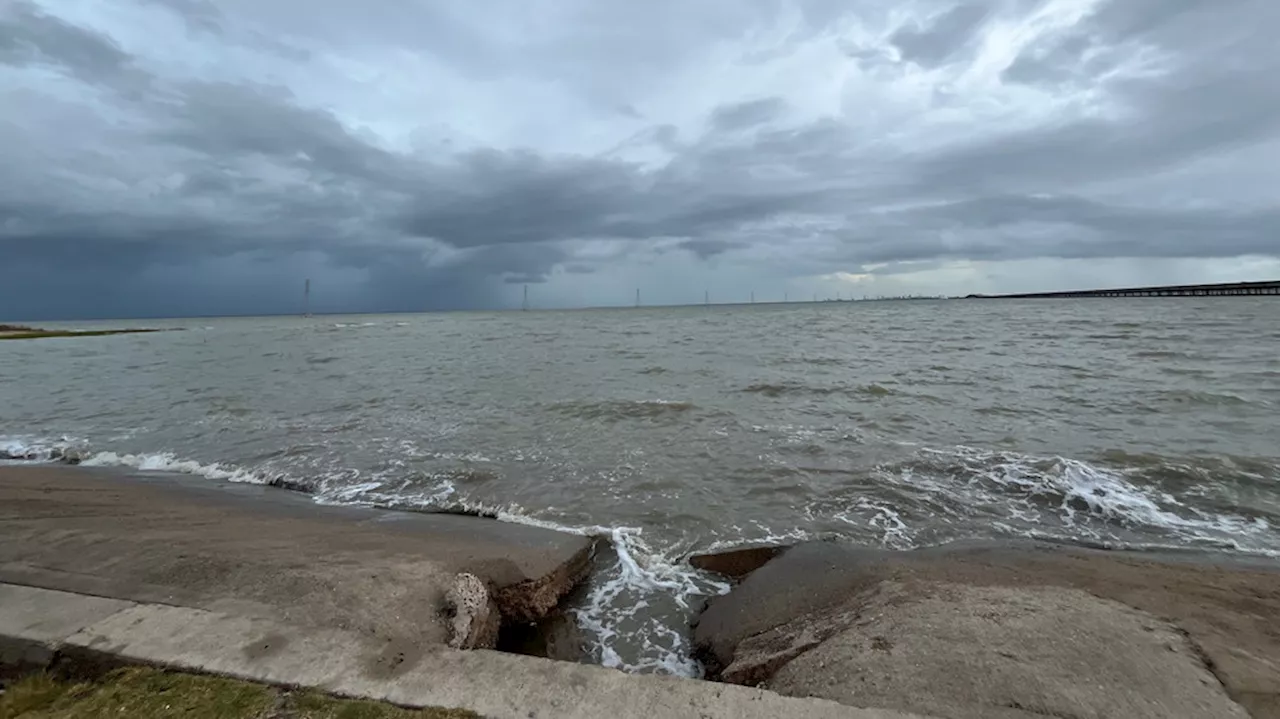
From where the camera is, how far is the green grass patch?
293 centimetres

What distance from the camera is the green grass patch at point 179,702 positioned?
2.93 meters

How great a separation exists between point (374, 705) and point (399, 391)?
58.4 ft

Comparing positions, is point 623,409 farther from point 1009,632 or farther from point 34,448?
Result: point 34,448

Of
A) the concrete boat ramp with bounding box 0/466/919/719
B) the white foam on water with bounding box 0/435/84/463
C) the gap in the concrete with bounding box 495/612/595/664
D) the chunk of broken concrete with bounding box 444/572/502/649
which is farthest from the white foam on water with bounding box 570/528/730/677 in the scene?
the white foam on water with bounding box 0/435/84/463

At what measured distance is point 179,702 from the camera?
3020 mm

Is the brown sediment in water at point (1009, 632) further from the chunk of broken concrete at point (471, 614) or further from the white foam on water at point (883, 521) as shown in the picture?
the chunk of broken concrete at point (471, 614)

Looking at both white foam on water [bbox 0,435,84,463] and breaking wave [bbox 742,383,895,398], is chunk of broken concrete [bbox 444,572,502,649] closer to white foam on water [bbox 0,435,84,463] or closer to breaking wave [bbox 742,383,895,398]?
white foam on water [bbox 0,435,84,463]

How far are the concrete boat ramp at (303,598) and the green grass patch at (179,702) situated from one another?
0.12m

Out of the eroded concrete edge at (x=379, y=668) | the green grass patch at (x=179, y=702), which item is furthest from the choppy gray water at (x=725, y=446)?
the green grass patch at (x=179, y=702)

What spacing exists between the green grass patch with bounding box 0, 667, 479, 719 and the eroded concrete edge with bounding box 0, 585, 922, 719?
4.2 inches

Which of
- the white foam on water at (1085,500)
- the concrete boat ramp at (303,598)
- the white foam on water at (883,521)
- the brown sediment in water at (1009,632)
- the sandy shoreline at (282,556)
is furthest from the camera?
the white foam on water at (1085,500)

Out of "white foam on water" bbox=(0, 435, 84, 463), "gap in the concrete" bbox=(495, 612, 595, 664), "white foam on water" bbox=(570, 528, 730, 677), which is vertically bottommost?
"white foam on water" bbox=(570, 528, 730, 677)

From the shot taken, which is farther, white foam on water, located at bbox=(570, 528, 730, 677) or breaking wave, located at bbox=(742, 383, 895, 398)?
breaking wave, located at bbox=(742, 383, 895, 398)

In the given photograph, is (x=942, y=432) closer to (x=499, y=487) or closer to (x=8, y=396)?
(x=499, y=487)
